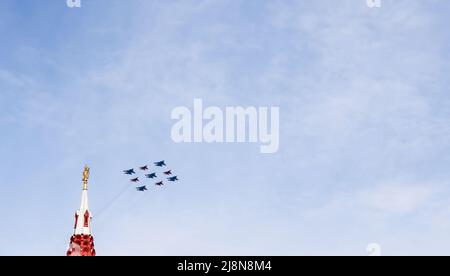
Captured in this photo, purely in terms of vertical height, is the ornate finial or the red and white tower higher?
the ornate finial

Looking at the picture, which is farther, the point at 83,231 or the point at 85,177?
the point at 85,177

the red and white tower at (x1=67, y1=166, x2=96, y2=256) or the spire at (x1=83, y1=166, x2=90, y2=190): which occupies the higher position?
the spire at (x1=83, y1=166, x2=90, y2=190)

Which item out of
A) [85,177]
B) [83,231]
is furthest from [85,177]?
[83,231]

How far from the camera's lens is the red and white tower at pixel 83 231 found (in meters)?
133

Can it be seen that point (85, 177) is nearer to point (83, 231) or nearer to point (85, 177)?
point (85, 177)

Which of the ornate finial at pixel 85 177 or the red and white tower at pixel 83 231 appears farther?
the ornate finial at pixel 85 177

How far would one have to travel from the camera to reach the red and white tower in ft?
437

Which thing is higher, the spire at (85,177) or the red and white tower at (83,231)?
the spire at (85,177)

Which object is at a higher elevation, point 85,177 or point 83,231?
point 85,177

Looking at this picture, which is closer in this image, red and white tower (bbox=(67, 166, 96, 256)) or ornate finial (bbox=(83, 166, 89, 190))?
red and white tower (bbox=(67, 166, 96, 256))

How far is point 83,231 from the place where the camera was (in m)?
135

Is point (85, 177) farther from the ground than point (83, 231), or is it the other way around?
point (85, 177)
